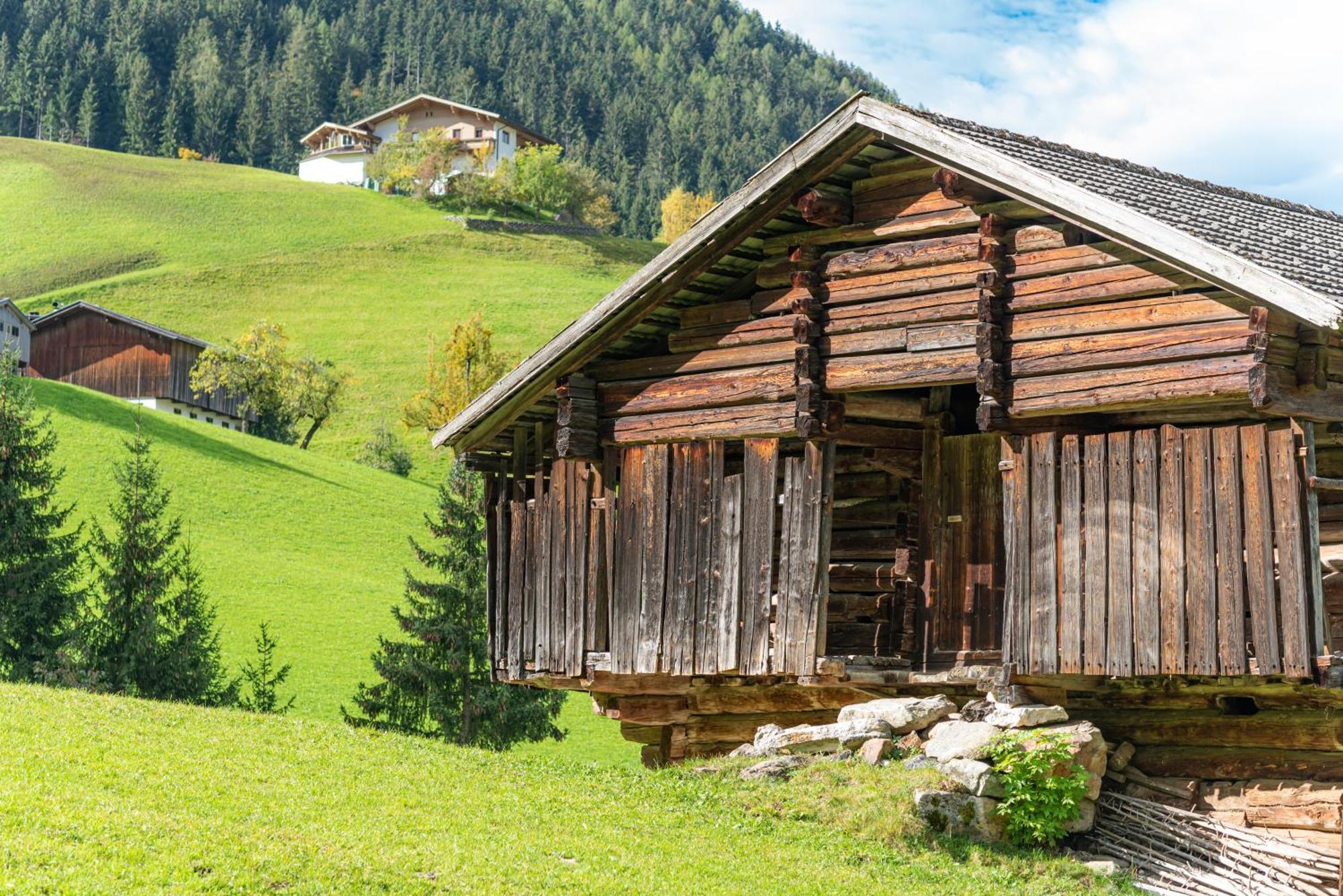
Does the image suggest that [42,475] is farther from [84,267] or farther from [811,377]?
[84,267]

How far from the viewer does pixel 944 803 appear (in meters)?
14.9

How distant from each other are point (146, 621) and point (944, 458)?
790 inches

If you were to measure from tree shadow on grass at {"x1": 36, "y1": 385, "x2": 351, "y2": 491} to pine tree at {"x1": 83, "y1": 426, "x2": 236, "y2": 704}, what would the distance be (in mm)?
25227

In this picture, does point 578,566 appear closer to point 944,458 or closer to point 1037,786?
point 944,458

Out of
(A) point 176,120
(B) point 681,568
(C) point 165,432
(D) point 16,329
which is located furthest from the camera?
(A) point 176,120

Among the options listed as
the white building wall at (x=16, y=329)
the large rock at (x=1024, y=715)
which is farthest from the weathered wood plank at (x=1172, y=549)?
the white building wall at (x=16, y=329)

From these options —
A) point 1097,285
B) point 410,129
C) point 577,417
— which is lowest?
point 577,417

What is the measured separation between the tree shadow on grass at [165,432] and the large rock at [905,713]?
47189 millimetres

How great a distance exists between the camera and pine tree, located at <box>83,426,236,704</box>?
32.8 meters

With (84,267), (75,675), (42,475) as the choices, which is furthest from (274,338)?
(75,675)

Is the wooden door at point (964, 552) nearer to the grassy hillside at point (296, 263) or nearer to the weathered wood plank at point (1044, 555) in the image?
the weathered wood plank at point (1044, 555)

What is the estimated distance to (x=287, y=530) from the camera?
5581 centimetres

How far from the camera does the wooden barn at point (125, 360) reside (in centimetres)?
8225

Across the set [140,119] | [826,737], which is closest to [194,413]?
[826,737]
